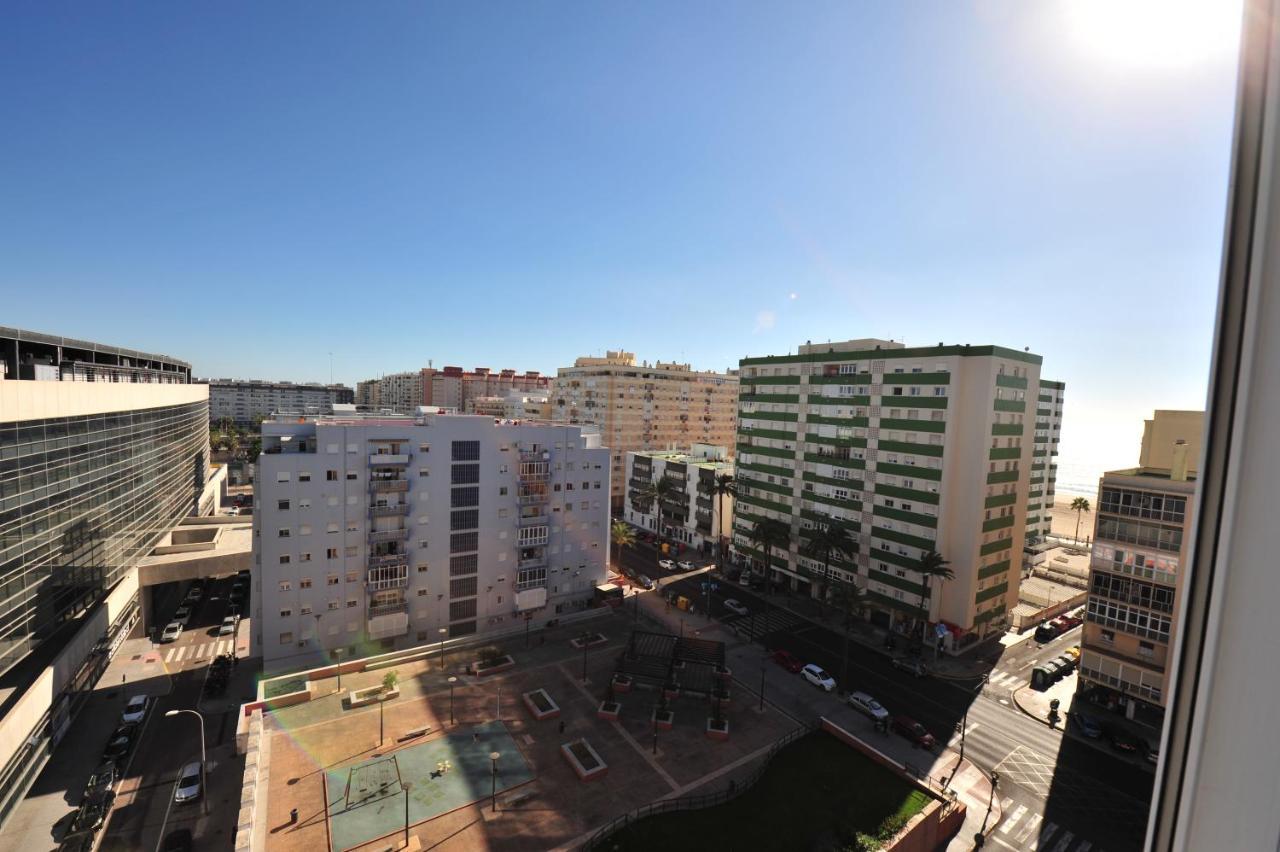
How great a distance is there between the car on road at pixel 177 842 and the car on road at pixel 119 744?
971cm

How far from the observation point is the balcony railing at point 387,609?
44.4 metres

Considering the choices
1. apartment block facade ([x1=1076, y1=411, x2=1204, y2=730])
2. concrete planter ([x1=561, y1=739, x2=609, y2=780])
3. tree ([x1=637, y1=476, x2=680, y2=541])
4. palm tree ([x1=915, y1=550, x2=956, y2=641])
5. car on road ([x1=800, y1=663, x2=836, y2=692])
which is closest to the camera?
concrete planter ([x1=561, y1=739, x2=609, y2=780])

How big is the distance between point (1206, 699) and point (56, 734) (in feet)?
171

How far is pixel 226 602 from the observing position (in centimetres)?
5919

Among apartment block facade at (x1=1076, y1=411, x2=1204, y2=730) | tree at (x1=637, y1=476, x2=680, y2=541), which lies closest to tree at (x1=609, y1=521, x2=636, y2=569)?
tree at (x1=637, y1=476, x2=680, y2=541)

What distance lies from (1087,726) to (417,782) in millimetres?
40749

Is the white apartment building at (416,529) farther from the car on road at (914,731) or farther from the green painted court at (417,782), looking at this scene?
the car on road at (914,731)

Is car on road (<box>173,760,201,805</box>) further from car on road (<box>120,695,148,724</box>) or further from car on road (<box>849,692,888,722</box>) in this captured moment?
car on road (<box>849,692,888,722</box>)

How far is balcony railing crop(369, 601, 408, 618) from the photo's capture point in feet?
146

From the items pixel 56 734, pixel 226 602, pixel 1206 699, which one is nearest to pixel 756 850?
pixel 1206 699

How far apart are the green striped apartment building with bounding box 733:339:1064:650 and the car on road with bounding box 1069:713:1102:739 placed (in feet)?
35.2

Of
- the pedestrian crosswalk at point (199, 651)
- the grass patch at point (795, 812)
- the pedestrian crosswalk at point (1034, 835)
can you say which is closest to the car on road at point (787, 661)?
the grass patch at point (795, 812)

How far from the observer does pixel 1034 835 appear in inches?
1115

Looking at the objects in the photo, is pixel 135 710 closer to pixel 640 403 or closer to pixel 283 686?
pixel 283 686
